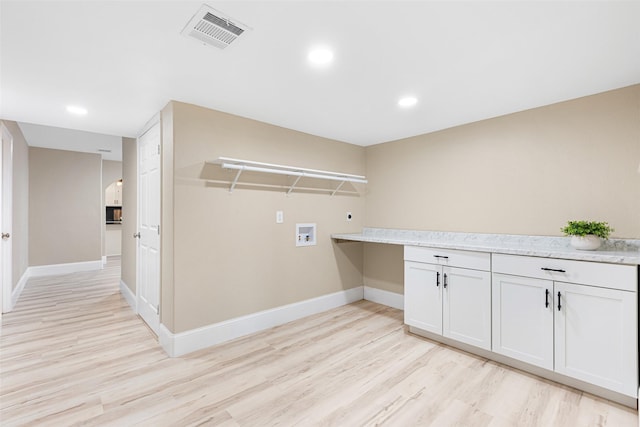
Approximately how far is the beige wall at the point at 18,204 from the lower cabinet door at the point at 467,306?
17.1 ft

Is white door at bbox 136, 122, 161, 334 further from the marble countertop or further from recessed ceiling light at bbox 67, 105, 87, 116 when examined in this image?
the marble countertop

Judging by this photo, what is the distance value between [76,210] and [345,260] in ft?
18.5

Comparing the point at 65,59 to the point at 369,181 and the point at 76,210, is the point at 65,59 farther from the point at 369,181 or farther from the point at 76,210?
the point at 76,210

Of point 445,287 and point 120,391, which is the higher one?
point 445,287

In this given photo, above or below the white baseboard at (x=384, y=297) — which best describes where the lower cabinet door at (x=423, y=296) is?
above

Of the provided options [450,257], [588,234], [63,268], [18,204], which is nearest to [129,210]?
[18,204]

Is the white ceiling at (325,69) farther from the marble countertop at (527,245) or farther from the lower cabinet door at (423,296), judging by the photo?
the lower cabinet door at (423,296)

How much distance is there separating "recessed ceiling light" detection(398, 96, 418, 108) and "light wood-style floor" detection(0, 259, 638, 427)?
2225 millimetres

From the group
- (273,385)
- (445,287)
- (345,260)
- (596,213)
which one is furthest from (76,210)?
(596,213)

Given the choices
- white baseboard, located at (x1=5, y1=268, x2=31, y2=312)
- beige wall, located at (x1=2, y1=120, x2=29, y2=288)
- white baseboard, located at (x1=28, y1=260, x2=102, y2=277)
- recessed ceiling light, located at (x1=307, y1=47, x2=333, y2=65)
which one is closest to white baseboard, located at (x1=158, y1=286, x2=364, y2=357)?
recessed ceiling light, located at (x1=307, y1=47, x2=333, y2=65)

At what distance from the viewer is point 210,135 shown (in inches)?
109

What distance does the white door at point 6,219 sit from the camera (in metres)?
3.45

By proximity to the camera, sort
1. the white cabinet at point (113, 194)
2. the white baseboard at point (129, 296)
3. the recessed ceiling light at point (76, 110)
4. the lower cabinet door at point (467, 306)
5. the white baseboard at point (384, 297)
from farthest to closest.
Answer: the white cabinet at point (113, 194) → the white baseboard at point (384, 297) → the white baseboard at point (129, 296) → the recessed ceiling light at point (76, 110) → the lower cabinet door at point (467, 306)

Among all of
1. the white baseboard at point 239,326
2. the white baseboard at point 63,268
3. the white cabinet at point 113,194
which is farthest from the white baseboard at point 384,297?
the white cabinet at point 113,194
